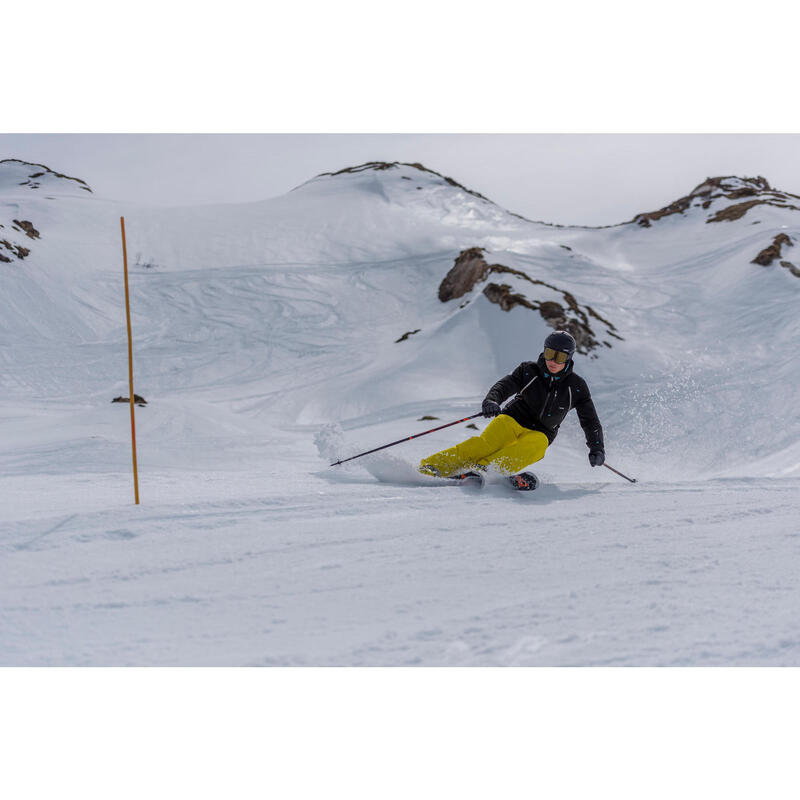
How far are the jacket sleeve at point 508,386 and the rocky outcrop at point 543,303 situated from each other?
29.2 feet

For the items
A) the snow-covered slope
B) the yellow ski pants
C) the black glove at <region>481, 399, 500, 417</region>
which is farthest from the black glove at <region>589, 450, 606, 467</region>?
the black glove at <region>481, 399, 500, 417</region>

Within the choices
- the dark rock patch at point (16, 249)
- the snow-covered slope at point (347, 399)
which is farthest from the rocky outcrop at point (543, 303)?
the dark rock patch at point (16, 249)

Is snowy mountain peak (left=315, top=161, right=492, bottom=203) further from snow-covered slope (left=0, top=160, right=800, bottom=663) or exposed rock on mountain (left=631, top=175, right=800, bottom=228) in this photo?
exposed rock on mountain (left=631, top=175, right=800, bottom=228)

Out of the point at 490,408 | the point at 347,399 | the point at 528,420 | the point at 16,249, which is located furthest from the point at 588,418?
the point at 16,249

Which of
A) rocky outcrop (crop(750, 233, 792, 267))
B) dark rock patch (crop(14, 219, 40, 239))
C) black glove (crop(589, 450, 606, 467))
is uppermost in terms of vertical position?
dark rock patch (crop(14, 219, 40, 239))

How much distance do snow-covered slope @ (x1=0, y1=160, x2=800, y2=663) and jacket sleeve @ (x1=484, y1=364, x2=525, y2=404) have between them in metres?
0.91

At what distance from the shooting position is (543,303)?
15.9 m

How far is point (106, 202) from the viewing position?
1062 inches

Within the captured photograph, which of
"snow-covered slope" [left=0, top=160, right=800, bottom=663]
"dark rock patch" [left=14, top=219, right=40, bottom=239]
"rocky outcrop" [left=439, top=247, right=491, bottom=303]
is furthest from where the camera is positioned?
"dark rock patch" [left=14, top=219, right=40, bottom=239]

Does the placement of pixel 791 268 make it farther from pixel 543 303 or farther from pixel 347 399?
pixel 347 399

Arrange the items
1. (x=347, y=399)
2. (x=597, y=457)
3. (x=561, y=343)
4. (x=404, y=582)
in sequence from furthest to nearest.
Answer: (x=347, y=399)
(x=597, y=457)
(x=561, y=343)
(x=404, y=582)

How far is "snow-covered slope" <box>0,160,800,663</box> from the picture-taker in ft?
12.1

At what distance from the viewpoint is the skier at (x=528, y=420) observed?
5.98 m

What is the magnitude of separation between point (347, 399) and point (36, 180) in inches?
852
